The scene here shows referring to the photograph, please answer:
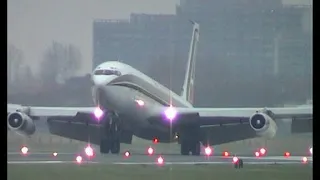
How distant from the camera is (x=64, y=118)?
68.6ft

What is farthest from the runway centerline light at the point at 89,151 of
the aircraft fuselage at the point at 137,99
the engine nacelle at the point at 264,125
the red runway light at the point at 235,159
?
the engine nacelle at the point at 264,125

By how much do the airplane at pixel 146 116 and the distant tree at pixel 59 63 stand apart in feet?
3.01

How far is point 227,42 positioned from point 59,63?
13.4 feet

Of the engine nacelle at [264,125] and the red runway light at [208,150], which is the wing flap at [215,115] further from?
the red runway light at [208,150]

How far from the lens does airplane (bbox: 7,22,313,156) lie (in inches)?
744

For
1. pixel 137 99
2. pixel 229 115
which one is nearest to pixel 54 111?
pixel 229 115

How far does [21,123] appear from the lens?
16984mm

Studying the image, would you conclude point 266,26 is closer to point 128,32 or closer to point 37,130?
point 128,32

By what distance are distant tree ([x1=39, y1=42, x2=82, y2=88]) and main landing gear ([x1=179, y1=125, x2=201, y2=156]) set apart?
4122 mm

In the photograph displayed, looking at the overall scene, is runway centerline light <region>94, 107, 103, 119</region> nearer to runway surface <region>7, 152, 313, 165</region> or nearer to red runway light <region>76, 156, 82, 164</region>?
runway surface <region>7, 152, 313, 165</region>

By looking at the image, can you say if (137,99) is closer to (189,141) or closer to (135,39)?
(189,141)

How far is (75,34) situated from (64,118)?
17.0 ft

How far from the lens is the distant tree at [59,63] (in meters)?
16.3

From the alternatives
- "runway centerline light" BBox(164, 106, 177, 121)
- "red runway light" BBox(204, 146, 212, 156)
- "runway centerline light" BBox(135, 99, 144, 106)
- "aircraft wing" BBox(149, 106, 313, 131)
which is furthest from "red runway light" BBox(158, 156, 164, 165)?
"runway centerline light" BBox(135, 99, 144, 106)
